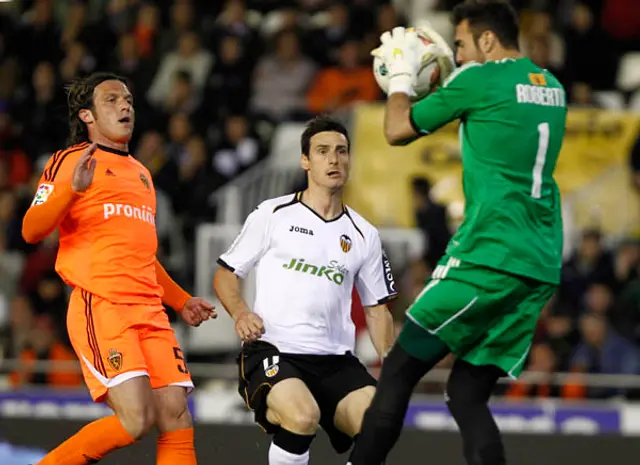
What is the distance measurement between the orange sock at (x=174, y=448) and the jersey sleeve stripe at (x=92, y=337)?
1.31 feet

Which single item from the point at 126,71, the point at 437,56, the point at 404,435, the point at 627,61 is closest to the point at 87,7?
the point at 126,71

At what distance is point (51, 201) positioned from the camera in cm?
568

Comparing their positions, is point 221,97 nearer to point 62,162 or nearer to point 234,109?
point 234,109

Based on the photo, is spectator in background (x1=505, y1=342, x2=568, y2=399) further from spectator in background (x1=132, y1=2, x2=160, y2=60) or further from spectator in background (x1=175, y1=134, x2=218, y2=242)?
spectator in background (x1=132, y1=2, x2=160, y2=60)

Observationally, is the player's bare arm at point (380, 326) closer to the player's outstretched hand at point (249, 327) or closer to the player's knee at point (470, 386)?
the player's outstretched hand at point (249, 327)

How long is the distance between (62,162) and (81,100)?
0.39 metres

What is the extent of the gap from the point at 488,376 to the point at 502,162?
0.84m

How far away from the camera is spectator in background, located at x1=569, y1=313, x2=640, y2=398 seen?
33.6 feet

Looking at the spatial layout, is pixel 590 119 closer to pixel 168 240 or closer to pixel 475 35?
pixel 168 240

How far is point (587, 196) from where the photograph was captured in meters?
11.5

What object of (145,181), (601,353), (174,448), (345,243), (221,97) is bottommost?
(601,353)

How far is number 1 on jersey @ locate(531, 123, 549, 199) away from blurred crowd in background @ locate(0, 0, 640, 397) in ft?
17.1

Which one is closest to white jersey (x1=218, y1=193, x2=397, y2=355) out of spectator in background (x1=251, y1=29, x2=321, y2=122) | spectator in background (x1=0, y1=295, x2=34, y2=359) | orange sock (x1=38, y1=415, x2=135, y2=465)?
orange sock (x1=38, y1=415, x2=135, y2=465)

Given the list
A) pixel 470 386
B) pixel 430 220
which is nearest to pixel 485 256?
pixel 470 386
